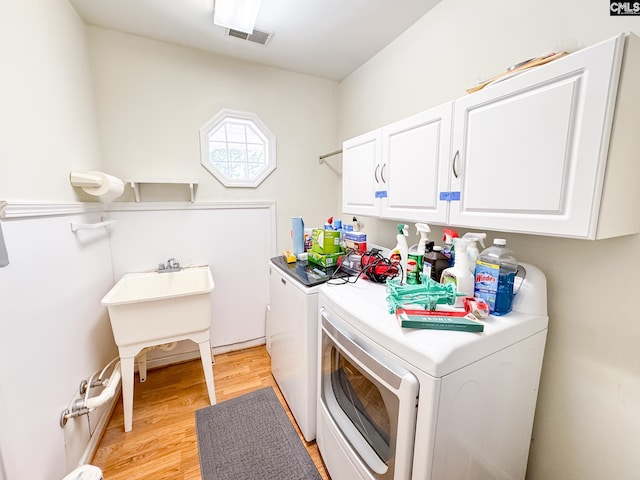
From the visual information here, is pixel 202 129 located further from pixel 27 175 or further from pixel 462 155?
pixel 462 155

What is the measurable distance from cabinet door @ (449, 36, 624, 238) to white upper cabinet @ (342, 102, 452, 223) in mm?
104

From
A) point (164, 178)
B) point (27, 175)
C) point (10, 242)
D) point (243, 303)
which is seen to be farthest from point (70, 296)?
point (243, 303)

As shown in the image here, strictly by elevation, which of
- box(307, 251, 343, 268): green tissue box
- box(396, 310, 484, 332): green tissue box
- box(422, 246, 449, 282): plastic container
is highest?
box(422, 246, 449, 282): plastic container

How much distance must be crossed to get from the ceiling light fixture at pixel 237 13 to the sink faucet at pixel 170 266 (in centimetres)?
170

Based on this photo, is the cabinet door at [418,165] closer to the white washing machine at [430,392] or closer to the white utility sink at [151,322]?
the white washing machine at [430,392]

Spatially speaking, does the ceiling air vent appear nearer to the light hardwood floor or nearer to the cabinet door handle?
the cabinet door handle

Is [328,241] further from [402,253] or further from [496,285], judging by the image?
[496,285]

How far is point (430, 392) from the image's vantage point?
702mm

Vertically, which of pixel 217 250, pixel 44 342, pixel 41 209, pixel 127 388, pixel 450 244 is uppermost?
pixel 41 209

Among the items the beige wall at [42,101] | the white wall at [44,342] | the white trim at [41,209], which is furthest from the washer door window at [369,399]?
the beige wall at [42,101]

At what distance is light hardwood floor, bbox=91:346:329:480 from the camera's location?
52.9 inches

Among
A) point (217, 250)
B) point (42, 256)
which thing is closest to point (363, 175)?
point (217, 250)

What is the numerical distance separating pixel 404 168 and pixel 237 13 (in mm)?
1369

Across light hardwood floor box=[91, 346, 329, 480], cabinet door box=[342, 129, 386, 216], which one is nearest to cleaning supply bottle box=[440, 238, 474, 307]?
cabinet door box=[342, 129, 386, 216]
